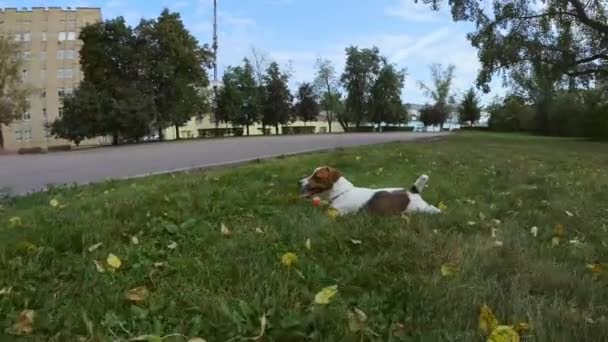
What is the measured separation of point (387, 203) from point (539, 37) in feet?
77.3

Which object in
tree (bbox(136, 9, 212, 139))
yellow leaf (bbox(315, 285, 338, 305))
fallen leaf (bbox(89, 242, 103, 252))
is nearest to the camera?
yellow leaf (bbox(315, 285, 338, 305))

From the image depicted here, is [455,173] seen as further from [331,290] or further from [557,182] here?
[331,290]

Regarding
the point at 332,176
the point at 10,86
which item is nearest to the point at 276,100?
the point at 10,86

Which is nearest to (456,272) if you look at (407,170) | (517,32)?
(407,170)

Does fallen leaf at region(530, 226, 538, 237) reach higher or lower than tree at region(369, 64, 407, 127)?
lower

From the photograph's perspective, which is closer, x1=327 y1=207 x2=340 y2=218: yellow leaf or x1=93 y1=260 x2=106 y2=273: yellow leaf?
x1=93 y1=260 x2=106 y2=273: yellow leaf

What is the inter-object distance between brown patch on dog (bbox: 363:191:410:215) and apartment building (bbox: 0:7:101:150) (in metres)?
78.5

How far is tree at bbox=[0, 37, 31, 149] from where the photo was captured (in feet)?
122

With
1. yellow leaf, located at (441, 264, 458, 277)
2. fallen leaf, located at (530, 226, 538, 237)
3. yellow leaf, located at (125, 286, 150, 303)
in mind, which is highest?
yellow leaf, located at (441, 264, 458, 277)

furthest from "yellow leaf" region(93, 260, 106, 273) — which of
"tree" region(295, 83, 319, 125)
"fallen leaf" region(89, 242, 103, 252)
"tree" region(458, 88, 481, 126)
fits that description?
"tree" region(458, 88, 481, 126)

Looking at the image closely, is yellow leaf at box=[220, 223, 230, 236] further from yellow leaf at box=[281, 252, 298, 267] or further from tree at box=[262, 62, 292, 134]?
tree at box=[262, 62, 292, 134]

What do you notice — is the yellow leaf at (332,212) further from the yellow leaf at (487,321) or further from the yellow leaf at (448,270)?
the yellow leaf at (487,321)

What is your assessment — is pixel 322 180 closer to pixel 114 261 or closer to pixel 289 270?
pixel 289 270

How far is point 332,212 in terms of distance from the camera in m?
4.48
